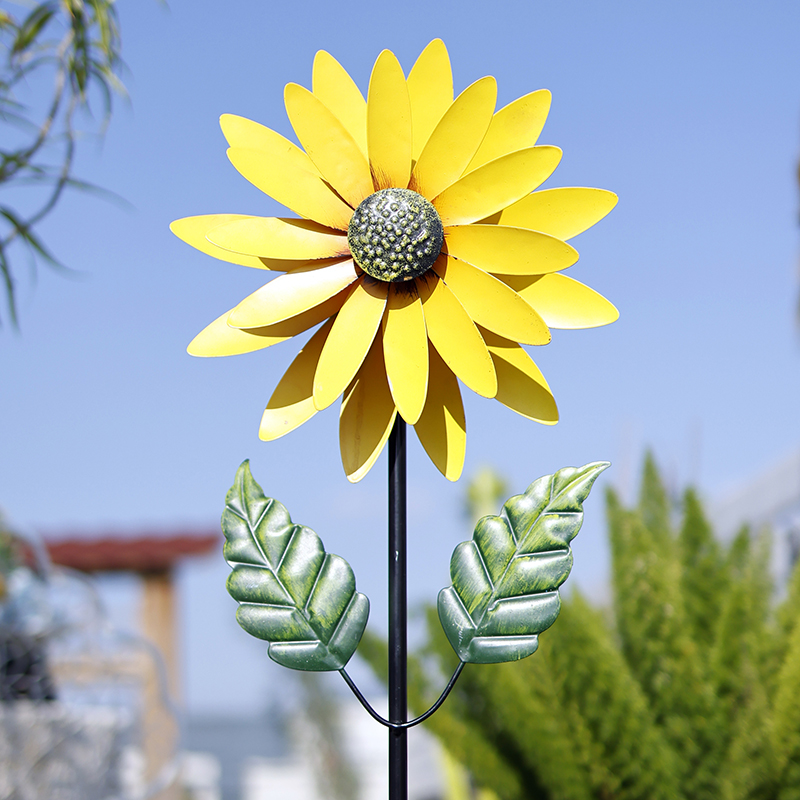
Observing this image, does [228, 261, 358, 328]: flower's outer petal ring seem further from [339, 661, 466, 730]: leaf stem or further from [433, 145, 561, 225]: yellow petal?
[339, 661, 466, 730]: leaf stem

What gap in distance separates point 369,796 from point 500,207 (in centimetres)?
490

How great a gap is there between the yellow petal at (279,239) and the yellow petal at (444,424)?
15cm

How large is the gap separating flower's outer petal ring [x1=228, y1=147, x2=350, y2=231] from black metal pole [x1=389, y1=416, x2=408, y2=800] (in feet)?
0.66

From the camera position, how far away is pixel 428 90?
2.53 feet

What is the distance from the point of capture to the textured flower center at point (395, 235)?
2.31 feet

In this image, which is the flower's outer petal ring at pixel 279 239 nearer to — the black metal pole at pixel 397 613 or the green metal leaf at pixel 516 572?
the black metal pole at pixel 397 613

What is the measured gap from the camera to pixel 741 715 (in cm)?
177

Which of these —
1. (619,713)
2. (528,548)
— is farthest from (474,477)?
(528,548)

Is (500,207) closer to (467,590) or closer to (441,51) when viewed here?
(441,51)

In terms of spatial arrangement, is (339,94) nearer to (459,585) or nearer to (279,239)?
(279,239)

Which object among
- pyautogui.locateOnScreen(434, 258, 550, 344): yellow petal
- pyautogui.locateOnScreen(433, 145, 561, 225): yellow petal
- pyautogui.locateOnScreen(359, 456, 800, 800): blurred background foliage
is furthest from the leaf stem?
pyautogui.locateOnScreen(359, 456, 800, 800): blurred background foliage

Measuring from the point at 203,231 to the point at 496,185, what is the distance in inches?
10.7

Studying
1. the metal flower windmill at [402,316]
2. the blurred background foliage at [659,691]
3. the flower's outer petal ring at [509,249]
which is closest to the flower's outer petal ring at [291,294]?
the metal flower windmill at [402,316]

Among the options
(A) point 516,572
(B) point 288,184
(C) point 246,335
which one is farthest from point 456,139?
(A) point 516,572
